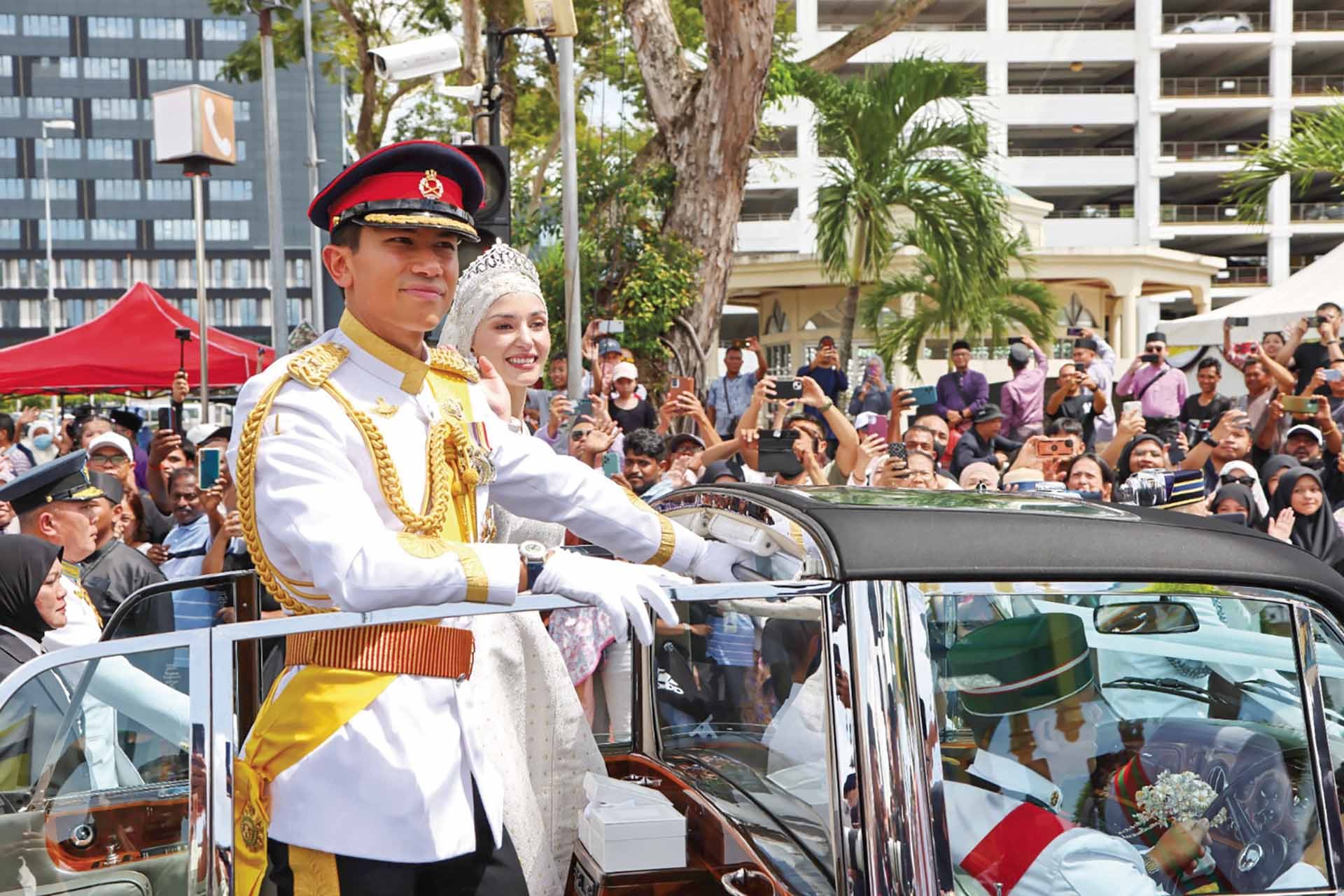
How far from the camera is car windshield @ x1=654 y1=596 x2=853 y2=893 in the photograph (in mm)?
2037

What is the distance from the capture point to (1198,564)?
2.11m

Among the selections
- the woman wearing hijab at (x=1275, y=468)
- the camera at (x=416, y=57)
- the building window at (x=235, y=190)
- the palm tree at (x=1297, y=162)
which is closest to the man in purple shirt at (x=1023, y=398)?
the woman wearing hijab at (x=1275, y=468)

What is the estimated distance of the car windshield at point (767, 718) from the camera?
6.68ft

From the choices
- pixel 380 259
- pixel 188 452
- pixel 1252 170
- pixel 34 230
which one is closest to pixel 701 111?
pixel 188 452

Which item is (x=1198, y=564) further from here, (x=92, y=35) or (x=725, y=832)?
(x=92, y=35)

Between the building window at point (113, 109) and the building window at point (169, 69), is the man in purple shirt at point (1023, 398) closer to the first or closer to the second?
the building window at point (169, 69)

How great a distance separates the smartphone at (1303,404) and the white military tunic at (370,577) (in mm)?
7153

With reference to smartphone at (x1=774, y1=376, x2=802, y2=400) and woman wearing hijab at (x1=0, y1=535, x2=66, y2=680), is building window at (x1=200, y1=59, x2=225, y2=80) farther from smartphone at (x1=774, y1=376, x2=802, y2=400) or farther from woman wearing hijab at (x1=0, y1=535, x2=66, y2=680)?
woman wearing hijab at (x1=0, y1=535, x2=66, y2=680)

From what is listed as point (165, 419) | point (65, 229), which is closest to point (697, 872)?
point (165, 419)

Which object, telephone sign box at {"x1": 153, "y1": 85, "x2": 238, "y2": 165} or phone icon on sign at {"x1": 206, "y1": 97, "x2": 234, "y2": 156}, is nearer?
telephone sign box at {"x1": 153, "y1": 85, "x2": 238, "y2": 165}

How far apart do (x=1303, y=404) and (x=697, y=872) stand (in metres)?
6.93

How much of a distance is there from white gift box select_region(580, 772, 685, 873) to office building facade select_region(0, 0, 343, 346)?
84310 mm

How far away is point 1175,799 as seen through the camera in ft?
7.38

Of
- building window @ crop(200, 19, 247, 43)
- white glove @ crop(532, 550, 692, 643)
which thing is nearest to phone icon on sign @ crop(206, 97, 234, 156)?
white glove @ crop(532, 550, 692, 643)
